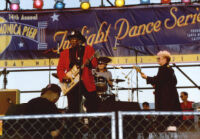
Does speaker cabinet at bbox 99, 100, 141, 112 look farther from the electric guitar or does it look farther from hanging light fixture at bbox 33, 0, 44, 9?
hanging light fixture at bbox 33, 0, 44, 9

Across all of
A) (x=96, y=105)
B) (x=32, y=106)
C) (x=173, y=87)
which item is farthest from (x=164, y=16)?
(x=32, y=106)

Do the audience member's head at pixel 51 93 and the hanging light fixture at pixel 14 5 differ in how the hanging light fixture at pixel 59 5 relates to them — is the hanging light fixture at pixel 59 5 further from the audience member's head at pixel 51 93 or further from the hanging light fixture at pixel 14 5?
the audience member's head at pixel 51 93

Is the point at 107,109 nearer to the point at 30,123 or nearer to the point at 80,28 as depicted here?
the point at 30,123

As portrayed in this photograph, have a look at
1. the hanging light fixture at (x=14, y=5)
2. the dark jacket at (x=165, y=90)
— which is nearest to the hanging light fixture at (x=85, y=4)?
the hanging light fixture at (x=14, y=5)

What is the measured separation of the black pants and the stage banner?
3637 mm

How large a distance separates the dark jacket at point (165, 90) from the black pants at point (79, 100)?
1.13 m

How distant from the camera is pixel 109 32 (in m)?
10.9

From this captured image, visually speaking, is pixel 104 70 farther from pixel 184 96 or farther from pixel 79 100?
pixel 79 100

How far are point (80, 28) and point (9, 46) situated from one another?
6.54 feet

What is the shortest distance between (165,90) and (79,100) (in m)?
1.59

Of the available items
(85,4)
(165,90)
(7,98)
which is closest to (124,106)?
(165,90)

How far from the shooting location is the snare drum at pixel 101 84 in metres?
9.20

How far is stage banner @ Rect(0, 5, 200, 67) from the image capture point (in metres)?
10.6

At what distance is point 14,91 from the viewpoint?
338 inches
